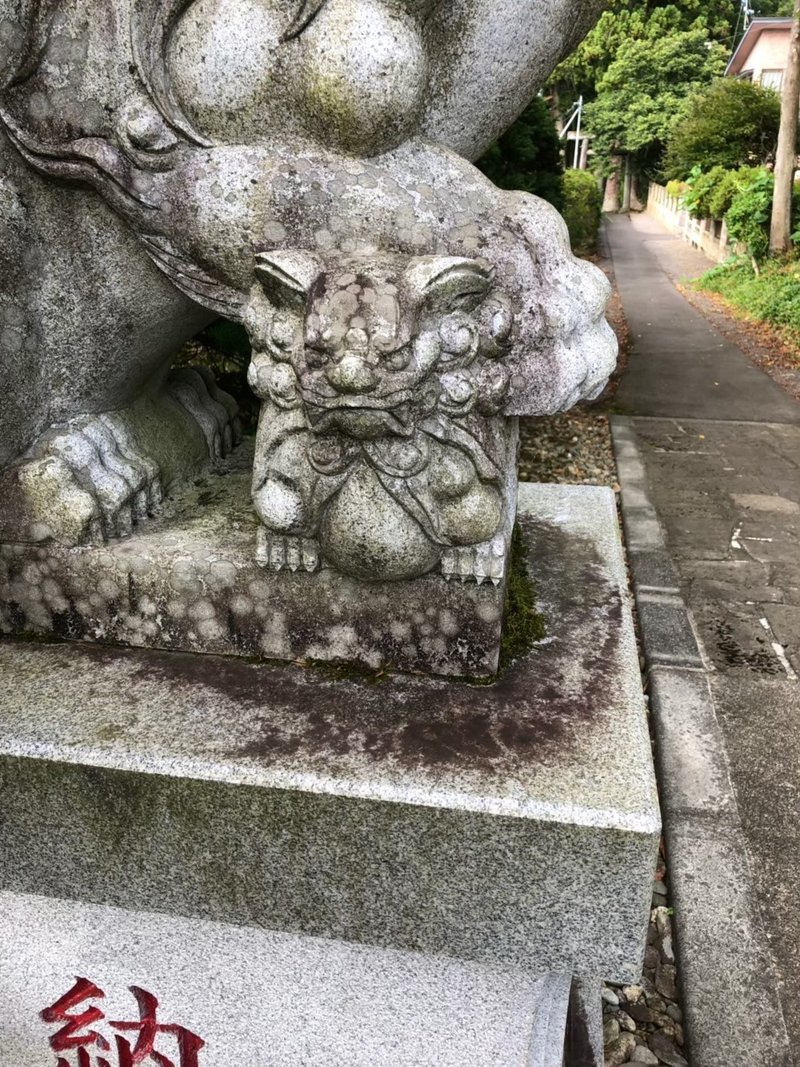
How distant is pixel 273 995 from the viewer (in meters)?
1.35

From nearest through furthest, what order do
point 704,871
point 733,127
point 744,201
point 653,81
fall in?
1. point 704,871
2. point 744,201
3. point 733,127
4. point 653,81

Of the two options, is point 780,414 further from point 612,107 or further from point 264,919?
point 612,107

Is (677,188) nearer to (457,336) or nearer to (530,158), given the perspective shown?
(530,158)

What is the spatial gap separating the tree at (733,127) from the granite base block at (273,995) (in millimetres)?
16410

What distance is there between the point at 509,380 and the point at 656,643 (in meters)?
1.74

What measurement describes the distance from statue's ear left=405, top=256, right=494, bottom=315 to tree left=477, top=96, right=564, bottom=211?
351 cm

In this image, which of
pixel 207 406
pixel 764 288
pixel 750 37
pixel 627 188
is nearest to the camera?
pixel 207 406

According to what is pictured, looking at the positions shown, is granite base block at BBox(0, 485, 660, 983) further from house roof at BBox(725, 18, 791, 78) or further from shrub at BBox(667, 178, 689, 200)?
house roof at BBox(725, 18, 791, 78)

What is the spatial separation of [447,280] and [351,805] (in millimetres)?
848

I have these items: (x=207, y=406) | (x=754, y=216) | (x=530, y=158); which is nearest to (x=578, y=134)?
(x=754, y=216)

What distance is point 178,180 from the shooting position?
1457mm

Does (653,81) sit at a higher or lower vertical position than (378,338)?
higher

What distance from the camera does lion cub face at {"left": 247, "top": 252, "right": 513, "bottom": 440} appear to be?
1.33m

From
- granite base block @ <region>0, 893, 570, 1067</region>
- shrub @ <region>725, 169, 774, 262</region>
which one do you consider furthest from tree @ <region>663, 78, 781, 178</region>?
granite base block @ <region>0, 893, 570, 1067</region>
